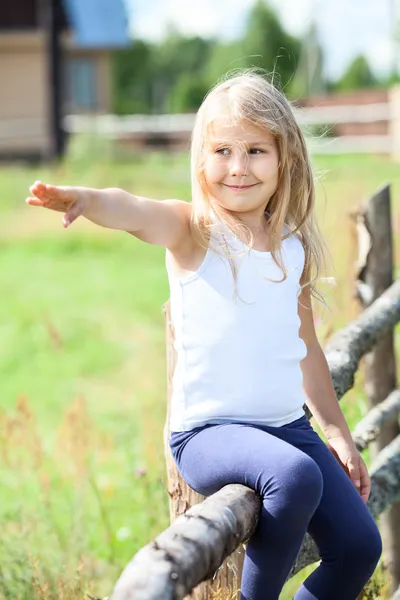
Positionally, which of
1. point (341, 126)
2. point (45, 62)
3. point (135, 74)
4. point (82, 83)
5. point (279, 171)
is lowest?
point (135, 74)

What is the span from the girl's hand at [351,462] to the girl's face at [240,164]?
22.4 inches

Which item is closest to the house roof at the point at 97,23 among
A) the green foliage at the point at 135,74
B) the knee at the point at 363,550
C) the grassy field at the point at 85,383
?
the grassy field at the point at 85,383

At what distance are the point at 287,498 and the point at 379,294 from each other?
1914mm

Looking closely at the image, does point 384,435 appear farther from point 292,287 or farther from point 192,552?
point 192,552

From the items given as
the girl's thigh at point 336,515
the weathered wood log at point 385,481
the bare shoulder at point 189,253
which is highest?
the bare shoulder at point 189,253

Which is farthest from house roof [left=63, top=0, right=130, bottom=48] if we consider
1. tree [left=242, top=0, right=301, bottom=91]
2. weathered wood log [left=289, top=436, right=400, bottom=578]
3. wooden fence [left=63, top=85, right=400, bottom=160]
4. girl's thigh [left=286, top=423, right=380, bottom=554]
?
girl's thigh [left=286, top=423, right=380, bottom=554]

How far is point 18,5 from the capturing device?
24.0 metres

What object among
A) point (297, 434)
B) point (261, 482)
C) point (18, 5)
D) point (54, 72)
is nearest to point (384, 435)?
point (297, 434)

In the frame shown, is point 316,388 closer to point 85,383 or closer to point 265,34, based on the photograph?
point 85,383

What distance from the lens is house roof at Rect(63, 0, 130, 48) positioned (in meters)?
25.3

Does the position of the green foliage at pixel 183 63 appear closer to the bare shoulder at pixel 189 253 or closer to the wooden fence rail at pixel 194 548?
the bare shoulder at pixel 189 253

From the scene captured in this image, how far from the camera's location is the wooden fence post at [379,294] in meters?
3.54

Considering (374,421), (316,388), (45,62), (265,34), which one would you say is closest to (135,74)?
(265,34)

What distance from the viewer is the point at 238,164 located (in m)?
2.04
